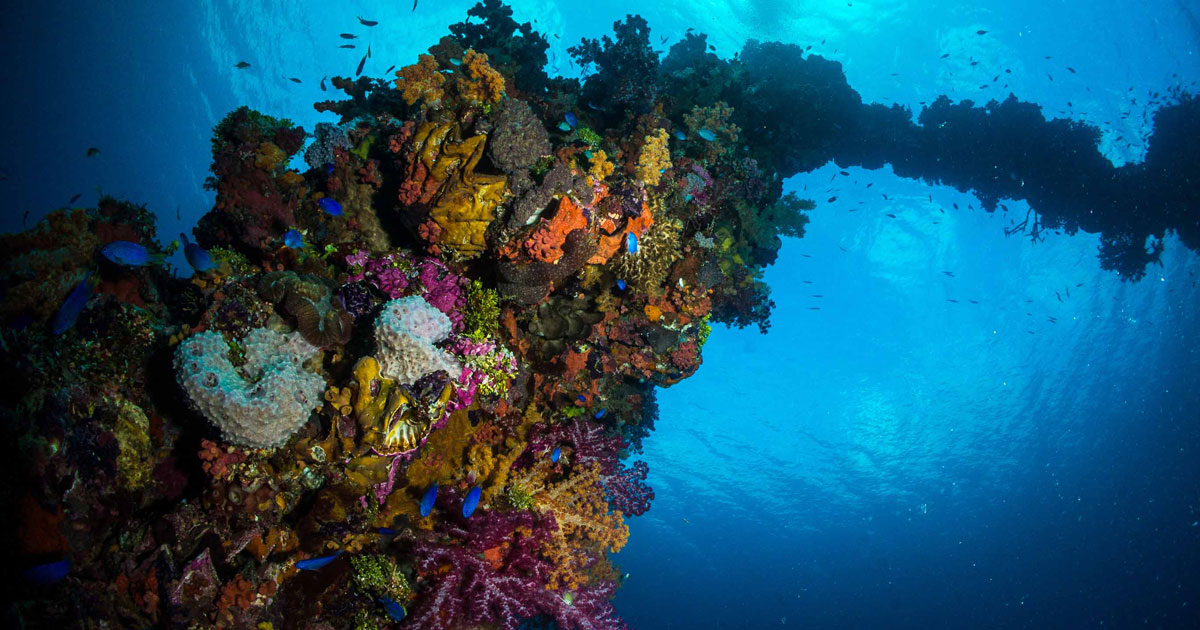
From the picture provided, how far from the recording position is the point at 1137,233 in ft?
52.5

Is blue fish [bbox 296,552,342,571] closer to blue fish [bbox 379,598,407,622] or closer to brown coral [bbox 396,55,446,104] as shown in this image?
blue fish [bbox 379,598,407,622]

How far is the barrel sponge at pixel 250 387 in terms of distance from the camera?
3963 millimetres

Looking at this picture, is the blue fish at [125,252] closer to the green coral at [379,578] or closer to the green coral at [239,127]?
the green coral at [239,127]

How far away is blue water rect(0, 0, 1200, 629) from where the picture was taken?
25141 millimetres

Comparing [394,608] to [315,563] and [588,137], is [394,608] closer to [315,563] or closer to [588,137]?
[315,563]

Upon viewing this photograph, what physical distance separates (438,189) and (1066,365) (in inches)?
2049

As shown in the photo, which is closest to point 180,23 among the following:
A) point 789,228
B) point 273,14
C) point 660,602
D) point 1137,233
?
point 273,14

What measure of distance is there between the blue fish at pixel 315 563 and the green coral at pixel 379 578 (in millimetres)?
252

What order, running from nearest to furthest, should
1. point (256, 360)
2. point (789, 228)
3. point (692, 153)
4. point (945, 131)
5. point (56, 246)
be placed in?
1. point (256, 360)
2. point (56, 246)
3. point (692, 153)
4. point (789, 228)
5. point (945, 131)

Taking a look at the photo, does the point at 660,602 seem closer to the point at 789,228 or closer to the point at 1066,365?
the point at 1066,365

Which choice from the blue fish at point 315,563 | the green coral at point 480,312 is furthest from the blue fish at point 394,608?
the green coral at point 480,312

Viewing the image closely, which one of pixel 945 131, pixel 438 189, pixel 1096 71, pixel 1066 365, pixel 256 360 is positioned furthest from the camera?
pixel 1066 365

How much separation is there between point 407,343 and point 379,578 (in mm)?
2385

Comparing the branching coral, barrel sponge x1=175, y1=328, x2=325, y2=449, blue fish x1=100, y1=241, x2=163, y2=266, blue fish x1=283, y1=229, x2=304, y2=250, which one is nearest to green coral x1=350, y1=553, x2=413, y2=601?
barrel sponge x1=175, y1=328, x2=325, y2=449
